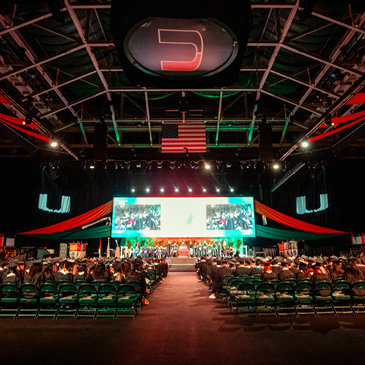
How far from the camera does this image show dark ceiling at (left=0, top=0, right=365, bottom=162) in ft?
28.3

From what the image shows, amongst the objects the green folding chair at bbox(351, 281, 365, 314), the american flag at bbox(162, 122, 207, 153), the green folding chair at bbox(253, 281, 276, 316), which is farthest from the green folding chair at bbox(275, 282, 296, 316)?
the american flag at bbox(162, 122, 207, 153)

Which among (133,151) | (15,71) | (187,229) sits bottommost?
(187,229)

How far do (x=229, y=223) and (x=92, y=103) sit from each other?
12.4 meters

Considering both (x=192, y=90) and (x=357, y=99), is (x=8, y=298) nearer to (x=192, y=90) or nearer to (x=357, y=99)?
(x=192, y=90)

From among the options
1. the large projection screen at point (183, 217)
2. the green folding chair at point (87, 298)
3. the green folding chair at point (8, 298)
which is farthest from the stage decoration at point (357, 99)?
the large projection screen at point (183, 217)

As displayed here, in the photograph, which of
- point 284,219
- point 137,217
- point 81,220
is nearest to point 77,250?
point 81,220

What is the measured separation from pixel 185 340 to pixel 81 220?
58.0ft

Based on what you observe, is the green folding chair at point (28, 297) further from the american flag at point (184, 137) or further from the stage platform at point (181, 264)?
the stage platform at point (181, 264)

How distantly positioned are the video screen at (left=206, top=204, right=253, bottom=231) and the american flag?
9.62 meters

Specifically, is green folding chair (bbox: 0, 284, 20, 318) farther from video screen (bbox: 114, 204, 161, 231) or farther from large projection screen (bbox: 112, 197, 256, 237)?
video screen (bbox: 114, 204, 161, 231)

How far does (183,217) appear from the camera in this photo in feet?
70.7

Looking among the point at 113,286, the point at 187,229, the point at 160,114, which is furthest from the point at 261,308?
the point at 187,229

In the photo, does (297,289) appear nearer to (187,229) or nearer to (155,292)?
(155,292)

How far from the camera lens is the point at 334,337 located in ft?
17.0
